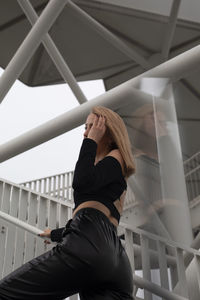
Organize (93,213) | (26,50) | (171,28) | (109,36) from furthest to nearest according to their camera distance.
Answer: (109,36) → (171,28) → (26,50) → (93,213)

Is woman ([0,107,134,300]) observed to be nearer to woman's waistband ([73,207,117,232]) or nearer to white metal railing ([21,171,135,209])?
woman's waistband ([73,207,117,232])

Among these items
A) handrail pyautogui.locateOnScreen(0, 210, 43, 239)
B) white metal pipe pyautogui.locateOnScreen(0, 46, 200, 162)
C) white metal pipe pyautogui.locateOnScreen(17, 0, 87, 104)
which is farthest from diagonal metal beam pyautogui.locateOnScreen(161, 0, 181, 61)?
handrail pyautogui.locateOnScreen(0, 210, 43, 239)

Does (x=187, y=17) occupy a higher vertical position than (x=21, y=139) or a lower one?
higher

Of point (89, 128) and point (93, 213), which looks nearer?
point (93, 213)

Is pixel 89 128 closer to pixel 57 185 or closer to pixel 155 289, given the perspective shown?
pixel 155 289

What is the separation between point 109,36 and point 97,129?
234 inches

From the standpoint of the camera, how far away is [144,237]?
299 cm

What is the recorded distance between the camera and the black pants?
1.93 m

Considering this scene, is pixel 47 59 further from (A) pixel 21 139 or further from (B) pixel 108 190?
(B) pixel 108 190

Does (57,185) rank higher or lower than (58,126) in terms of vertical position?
higher

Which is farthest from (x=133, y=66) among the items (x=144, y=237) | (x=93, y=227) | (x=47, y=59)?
(x=93, y=227)

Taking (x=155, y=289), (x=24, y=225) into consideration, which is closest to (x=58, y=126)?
(x=24, y=225)

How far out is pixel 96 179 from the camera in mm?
2133

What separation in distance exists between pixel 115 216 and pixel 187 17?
6.62m
